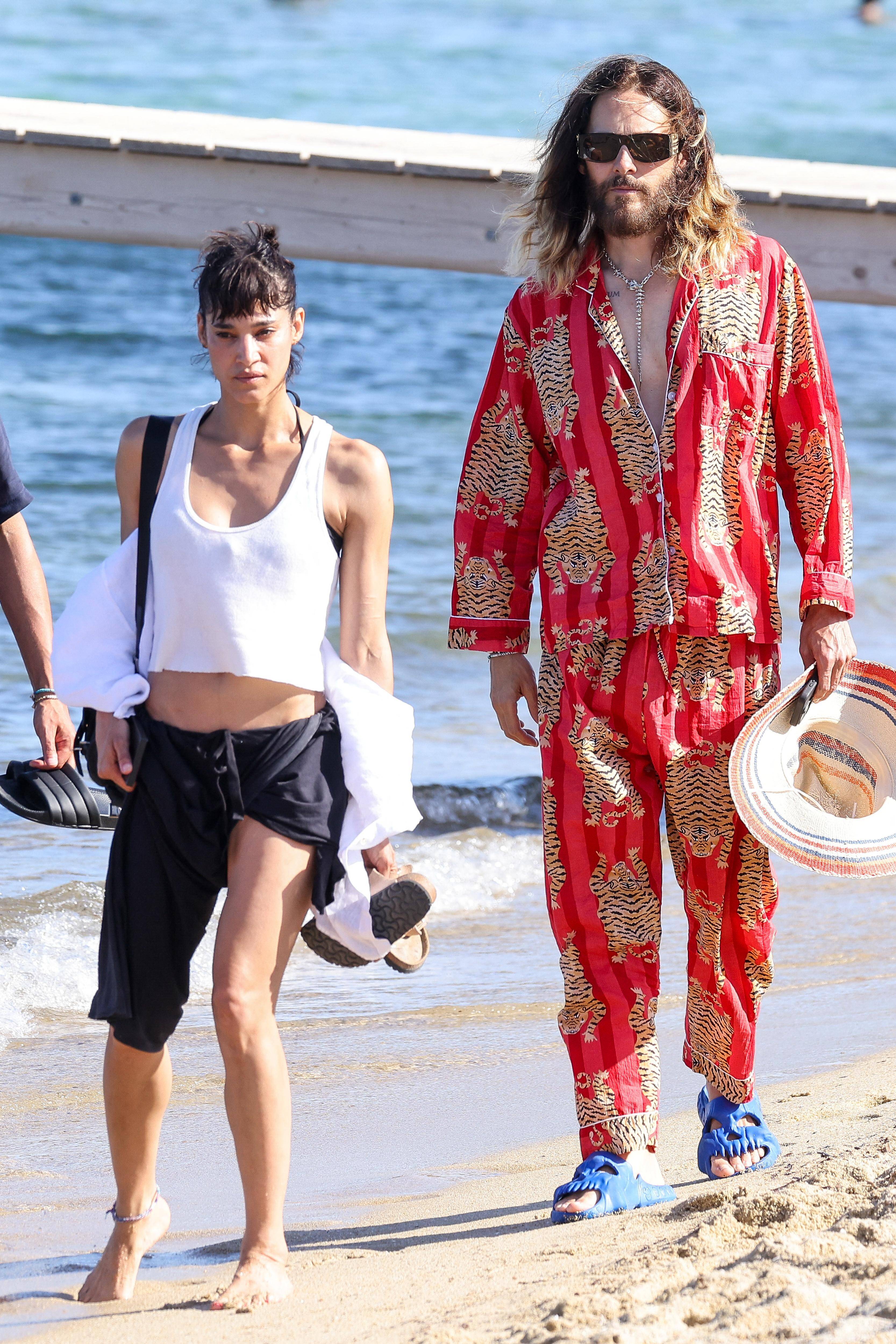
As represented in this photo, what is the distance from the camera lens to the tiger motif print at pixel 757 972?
10.3 ft

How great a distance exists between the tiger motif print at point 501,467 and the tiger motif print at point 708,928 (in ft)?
2.52

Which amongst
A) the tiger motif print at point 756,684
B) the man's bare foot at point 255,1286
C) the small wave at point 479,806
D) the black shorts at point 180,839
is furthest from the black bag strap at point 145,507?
the small wave at point 479,806

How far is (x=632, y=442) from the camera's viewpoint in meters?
3.00

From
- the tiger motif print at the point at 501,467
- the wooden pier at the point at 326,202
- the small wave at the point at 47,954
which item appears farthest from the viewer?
the wooden pier at the point at 326,202

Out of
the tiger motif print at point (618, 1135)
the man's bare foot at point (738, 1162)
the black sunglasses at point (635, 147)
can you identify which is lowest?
the man's bare foot at point (738, 1162)

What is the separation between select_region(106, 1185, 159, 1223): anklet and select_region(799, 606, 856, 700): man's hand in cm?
146

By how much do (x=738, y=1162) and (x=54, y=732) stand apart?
60.0 inches

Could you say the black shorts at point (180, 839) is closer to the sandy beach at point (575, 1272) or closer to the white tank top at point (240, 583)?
the white tank top at point (240, 583)

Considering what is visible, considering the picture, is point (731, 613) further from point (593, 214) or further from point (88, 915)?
point (88, 915)

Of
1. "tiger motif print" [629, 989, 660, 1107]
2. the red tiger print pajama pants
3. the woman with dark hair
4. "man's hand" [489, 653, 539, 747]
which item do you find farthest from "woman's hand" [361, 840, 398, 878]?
"tiger motif print" [629, 989, 660, 1107]

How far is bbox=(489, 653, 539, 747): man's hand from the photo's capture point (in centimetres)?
320

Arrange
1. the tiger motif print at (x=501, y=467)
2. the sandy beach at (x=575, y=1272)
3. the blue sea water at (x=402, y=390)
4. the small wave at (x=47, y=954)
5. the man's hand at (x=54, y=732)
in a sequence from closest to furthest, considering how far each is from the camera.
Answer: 1. the sandy beach at (x=575, y=1272)
2. the tiger motif print at (x=501, y=467)
3. the man's hand at (x=54, y=732)
4. the small wave at (x=47, y=954)
5. the blue sea water at (x=402, y=390)

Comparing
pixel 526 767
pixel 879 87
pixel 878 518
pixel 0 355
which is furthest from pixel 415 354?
pixel 879 87

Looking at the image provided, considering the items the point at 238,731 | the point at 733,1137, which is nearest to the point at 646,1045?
the point at 733,1137
